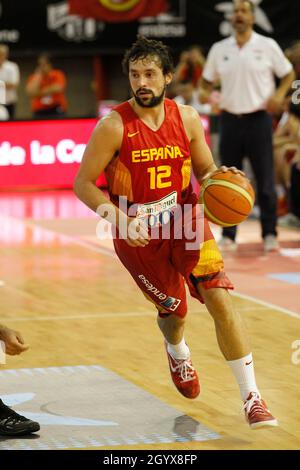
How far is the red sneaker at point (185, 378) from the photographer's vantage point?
6305 millimetres

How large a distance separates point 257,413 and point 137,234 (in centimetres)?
102

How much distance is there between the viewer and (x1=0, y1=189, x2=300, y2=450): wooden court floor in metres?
6.13

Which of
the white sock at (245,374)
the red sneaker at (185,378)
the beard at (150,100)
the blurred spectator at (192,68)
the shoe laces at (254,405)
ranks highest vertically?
the beard at (150,100)

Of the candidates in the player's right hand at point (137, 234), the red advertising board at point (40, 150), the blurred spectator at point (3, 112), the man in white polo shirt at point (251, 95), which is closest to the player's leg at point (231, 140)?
the man in white polo shirt at point (251, 95)

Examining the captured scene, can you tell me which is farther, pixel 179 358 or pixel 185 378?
pixel 179 358

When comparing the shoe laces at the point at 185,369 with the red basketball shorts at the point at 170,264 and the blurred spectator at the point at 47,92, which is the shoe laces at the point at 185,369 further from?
the blurred spectator at the point at 47,92

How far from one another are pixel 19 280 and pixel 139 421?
4.51m

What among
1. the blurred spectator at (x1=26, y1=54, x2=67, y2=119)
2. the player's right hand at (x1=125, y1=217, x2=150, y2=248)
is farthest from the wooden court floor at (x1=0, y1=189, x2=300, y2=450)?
the blurred spectator at (x1=26, y1=54, x2=67, y2=119)

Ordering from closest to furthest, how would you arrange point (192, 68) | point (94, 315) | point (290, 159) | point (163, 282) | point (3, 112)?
1. point (163, 282)
2. point (94, 315)
3. point (290, 159)
4. point (3, 112)
5. point (192, 68)

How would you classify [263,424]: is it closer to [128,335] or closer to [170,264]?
[170,264]

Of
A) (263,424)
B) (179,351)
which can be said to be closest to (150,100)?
(179,351)

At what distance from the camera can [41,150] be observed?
1697 cm

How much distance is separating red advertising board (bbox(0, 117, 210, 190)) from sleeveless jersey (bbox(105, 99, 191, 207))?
10652 millimetres

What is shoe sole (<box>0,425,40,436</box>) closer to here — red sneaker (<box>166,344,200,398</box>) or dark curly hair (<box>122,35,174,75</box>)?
red sneaker (<box>166,344,200,398</box>)
